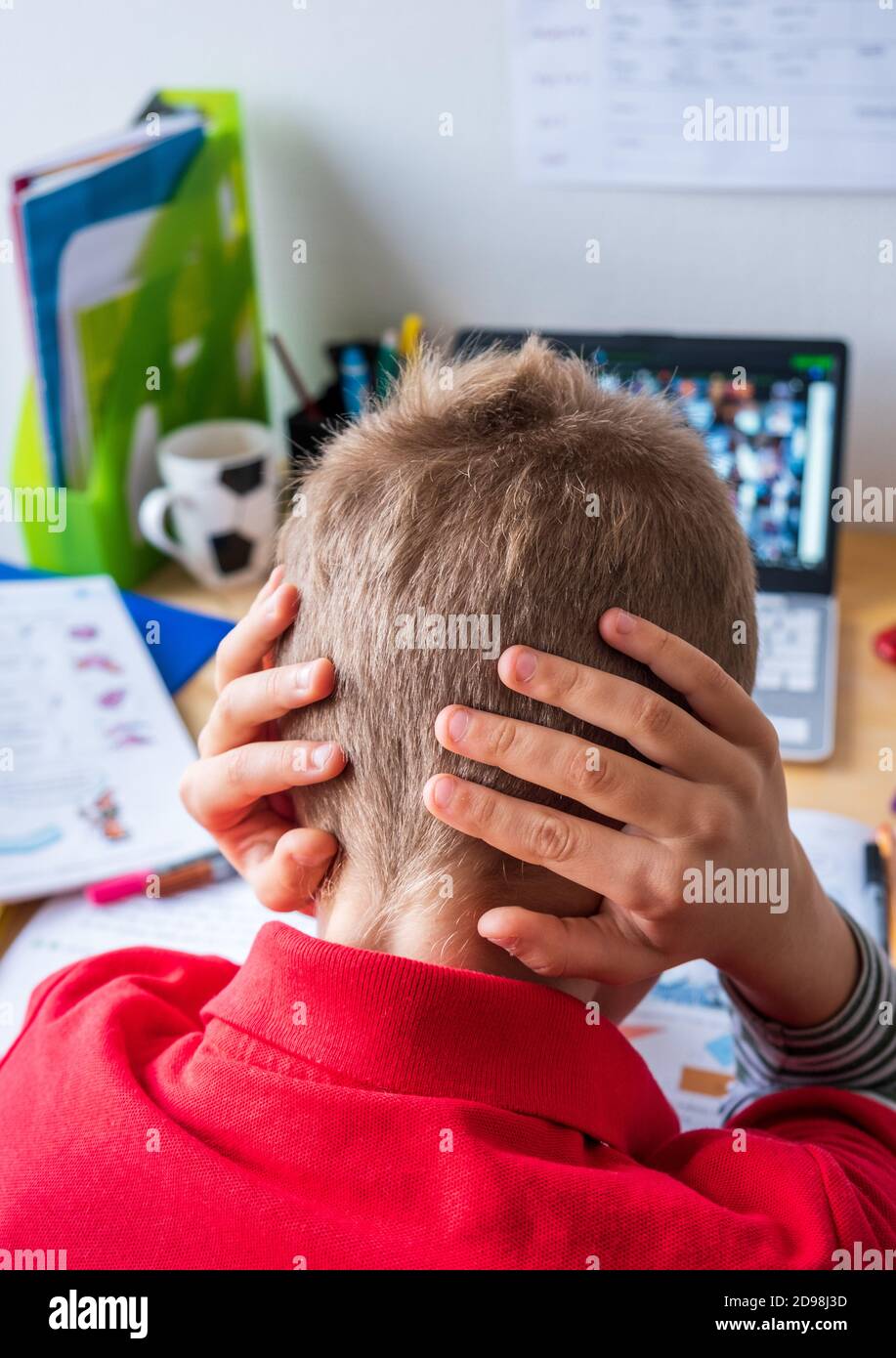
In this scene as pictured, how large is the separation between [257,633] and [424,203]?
87cm

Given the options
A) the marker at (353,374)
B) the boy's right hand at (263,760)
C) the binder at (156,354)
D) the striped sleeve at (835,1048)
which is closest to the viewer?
the boy's right hand at (263,760)

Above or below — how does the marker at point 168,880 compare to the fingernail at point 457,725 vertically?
below

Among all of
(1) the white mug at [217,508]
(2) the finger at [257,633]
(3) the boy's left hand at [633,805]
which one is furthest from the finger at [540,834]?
(1) the white mug at [217,508]

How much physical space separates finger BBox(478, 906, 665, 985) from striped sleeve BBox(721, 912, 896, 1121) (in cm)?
15

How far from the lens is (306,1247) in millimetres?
496

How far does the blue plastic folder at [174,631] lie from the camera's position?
1143mm

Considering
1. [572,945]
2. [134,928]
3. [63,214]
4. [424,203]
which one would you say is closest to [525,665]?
[572,945]

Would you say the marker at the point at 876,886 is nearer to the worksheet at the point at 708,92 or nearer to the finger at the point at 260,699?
the finger at the point at 260,699

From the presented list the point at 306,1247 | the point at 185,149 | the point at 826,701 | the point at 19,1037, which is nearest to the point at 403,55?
the point at 185,149

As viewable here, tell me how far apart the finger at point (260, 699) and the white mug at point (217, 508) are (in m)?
0.55

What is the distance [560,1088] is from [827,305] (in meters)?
0.94

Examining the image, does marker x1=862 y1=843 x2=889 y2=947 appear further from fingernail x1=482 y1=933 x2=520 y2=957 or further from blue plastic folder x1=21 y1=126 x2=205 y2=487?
blue plastic folder x1=21 y1=126 x2=205 y2=487

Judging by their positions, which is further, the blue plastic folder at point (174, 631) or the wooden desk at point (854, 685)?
the blue plastic folder at point (174, 631)

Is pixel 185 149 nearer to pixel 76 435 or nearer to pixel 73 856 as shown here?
pixel 76 435
